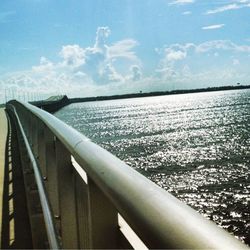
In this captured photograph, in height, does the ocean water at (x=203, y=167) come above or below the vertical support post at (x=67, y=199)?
below

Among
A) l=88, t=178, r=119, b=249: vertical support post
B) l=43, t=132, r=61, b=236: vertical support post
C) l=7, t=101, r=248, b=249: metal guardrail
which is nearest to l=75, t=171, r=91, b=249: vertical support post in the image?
l=7, t=101, r=248, b=249: metal guardrail

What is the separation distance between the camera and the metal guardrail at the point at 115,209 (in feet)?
2.78

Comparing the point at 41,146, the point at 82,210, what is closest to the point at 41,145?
the point at 41,146

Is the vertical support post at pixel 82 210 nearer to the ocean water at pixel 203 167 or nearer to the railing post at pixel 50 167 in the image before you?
the railing post at pixel 50 167

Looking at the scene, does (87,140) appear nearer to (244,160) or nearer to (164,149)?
(244,160)

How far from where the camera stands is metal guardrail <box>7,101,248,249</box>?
33.3 inches

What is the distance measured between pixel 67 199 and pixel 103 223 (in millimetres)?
1177

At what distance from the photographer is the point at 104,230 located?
5.91 feet

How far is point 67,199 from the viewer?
294cm

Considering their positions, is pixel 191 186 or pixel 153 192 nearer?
pixel 153 192

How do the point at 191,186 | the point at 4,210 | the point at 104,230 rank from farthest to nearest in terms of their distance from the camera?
1. the point at 191,186
2. the point at 4,210
3. the point at 104,230

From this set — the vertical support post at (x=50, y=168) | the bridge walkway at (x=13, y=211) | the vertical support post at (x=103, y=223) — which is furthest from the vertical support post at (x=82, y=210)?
the bridge walkway at (x=13, y=211)

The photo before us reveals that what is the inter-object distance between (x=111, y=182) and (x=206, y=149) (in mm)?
57162

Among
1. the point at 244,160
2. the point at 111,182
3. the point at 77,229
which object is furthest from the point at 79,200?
the point at 244,160
